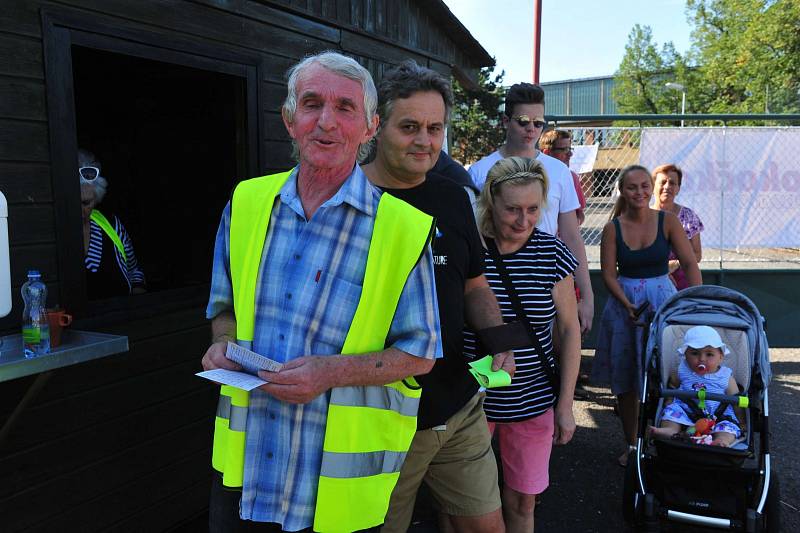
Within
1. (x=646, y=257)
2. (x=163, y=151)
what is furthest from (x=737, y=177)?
(x=163, y=151)

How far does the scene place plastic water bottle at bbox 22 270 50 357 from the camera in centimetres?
224

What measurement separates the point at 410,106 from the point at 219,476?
132 centimetres

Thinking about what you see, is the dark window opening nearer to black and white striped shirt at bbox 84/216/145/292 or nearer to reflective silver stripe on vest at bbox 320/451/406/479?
black and white striped shirt at bbox 84/216/145/292

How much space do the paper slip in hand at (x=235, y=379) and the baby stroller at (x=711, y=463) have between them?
98.5 inches

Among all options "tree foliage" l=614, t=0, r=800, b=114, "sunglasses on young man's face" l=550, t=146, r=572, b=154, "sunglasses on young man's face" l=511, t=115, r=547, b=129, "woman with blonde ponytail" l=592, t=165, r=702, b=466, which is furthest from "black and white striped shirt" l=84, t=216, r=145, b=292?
"tree foliage" l=614, t=0, r=800, b=114

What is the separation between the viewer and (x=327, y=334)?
163cm

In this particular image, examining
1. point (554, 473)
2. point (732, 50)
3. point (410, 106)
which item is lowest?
point (554, 473)

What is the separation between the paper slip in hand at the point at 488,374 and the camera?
200 centimetres

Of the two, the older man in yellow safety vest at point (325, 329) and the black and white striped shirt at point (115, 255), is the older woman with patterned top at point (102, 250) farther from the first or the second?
the older man in yellow safety vest at point (325, 329)

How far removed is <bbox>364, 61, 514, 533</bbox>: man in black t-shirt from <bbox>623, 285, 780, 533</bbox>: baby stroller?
54.6 inches

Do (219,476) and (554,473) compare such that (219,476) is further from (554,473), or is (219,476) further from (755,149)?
(755,149)

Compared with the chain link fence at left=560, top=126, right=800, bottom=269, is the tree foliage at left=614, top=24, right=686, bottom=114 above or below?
above

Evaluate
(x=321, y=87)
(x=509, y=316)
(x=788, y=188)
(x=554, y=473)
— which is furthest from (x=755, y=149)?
(x=321, y=87)

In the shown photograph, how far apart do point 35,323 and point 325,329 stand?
4.05 feet
